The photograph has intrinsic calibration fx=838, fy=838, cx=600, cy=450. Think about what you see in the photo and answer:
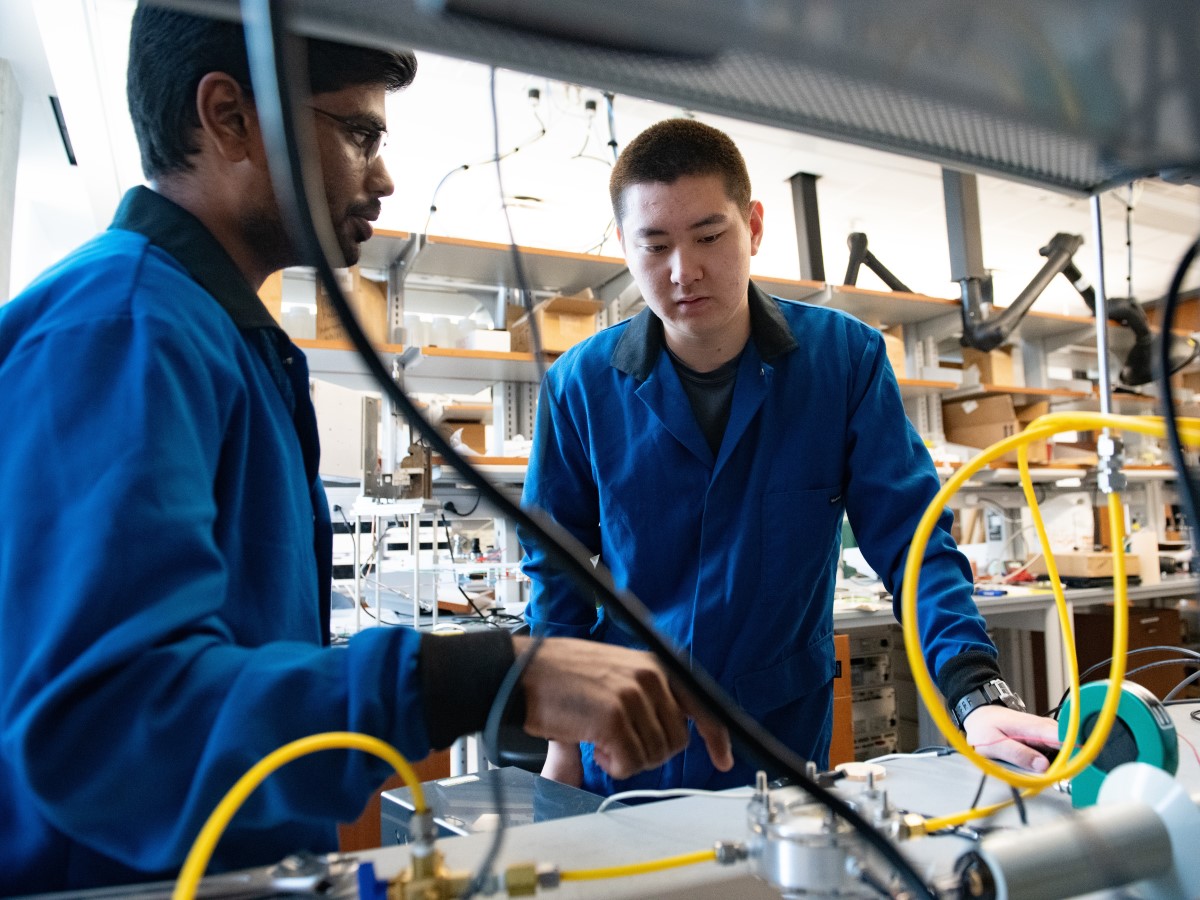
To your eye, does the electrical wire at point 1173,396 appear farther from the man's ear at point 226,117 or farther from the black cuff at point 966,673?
the man's ear at point 226,117

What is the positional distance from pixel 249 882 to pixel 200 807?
49 mm

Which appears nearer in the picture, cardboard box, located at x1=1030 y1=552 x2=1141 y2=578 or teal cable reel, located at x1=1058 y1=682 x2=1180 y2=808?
teal cable reel, located at x1=1058 y1=682 x2=1180 y2=808

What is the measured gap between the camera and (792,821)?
49 cm

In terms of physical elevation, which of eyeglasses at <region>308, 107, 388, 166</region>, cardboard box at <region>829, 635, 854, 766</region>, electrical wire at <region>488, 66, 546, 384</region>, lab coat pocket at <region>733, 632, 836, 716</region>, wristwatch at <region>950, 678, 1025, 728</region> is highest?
eyeglasses at <region>308, 107, 388, 166</region>

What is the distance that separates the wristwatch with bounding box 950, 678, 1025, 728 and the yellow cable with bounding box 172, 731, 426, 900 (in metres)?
0.65

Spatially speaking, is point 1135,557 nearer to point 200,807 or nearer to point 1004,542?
point 1004,542

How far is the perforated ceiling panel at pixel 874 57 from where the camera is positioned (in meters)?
0.53

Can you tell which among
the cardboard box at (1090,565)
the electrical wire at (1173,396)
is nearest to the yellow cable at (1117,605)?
the electrical wire at (1173,396)

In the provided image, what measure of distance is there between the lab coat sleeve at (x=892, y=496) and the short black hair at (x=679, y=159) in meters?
0.34

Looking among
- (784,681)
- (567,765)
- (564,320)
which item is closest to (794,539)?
(784,681)

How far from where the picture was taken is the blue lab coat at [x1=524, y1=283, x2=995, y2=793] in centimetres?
119

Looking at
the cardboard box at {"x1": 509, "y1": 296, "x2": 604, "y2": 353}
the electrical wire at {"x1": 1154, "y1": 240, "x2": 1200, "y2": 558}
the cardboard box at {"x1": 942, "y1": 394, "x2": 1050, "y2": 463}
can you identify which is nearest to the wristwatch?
the electrical wire at {"x1": 1154, "y1": 240, "x2": 1200, "y2": 558}

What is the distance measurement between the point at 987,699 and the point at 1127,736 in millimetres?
285

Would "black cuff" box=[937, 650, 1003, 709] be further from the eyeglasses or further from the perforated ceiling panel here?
the eyeglasses
